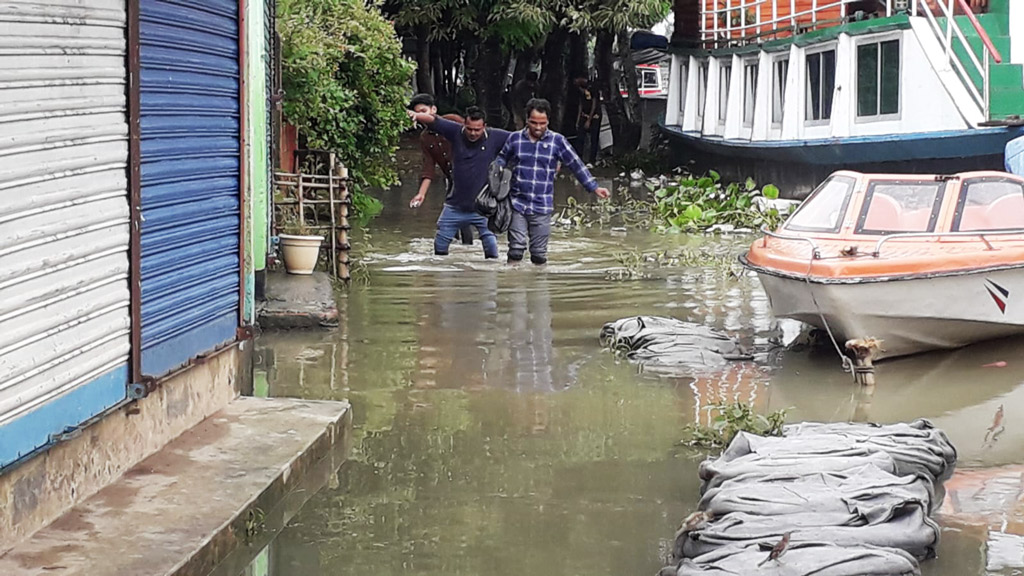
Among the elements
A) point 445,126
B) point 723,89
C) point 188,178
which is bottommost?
point 188,178

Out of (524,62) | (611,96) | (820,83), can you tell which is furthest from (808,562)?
(524,62)

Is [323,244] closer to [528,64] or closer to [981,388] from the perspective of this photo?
[981,388]

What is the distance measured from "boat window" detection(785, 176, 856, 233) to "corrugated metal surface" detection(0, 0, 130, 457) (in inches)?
200

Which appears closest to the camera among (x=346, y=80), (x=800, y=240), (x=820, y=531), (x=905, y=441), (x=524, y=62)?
(x=820, y=531)

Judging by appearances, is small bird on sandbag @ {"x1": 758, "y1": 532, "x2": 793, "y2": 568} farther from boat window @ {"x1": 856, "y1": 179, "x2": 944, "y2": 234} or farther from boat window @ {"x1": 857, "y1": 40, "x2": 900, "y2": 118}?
boat window @ {"x1": 857, "y1": 40, "x2": 900, "y2": 118}

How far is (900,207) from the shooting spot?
893 centimetres

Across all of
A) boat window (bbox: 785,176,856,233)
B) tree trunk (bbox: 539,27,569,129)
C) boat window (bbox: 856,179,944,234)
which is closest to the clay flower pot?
boat window (bbox: 785,176,856,233)

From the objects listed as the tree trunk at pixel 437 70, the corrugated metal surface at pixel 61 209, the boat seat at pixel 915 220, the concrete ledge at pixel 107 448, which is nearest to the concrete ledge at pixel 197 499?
the concrete ledge at pixel 107 448

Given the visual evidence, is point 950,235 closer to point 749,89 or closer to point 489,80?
point 749,89

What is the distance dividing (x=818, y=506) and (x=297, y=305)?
224 inches

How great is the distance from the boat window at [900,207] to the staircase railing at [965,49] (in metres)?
5.73

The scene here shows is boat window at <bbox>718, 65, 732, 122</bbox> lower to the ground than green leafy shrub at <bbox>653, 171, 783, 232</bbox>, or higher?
higher

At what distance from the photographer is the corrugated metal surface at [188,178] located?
230 inches

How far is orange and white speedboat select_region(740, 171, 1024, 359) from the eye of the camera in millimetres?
8430
